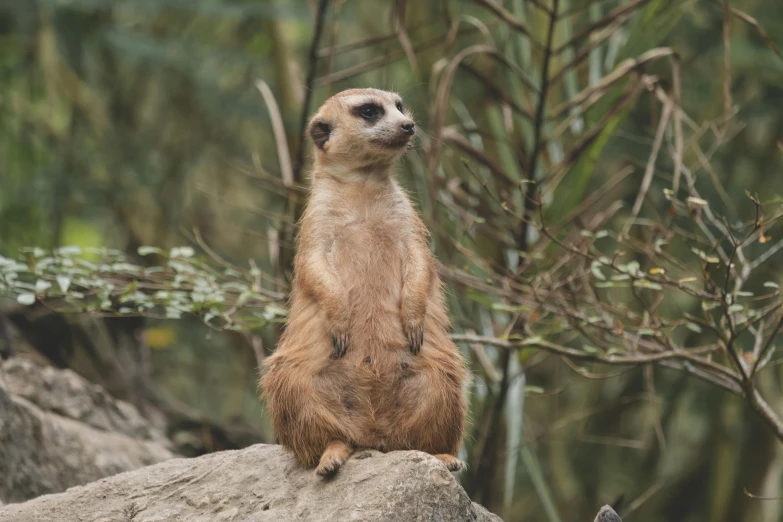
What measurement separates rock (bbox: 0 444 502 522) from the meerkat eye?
1.10 meters

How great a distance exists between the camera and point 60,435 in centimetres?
402

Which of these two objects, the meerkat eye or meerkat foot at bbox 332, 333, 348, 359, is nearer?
meerkat foot at bbox 332, 333, 348, 359

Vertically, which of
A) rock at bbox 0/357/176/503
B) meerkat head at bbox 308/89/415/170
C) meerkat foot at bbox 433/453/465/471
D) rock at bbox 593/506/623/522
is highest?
meerkat head at bbox 308/89/415/170

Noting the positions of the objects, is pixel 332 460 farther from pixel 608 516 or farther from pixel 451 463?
pixel 608 516

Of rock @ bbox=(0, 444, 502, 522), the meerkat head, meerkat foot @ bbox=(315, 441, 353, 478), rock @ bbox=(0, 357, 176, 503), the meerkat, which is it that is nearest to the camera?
rock @ bbox=(0, 444, 502, 522)

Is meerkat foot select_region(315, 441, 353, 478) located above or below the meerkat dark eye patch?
below

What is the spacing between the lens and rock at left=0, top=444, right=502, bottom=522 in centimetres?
252

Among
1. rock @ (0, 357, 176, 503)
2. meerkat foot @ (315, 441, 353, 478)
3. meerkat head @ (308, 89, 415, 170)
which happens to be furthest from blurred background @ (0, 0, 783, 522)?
meerkat foot @ (315, 441, 353, 478)

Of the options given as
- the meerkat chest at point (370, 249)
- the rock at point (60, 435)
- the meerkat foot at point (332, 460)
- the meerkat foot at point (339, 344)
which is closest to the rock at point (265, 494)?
the meerkat foot at point (332, 460)

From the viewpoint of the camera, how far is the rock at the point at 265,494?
252 centimetres

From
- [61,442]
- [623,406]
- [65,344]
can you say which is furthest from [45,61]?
[623,406]

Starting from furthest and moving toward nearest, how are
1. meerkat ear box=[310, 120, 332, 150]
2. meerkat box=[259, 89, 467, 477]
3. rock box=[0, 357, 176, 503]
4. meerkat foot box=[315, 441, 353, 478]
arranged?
rock box=[0, 357, 176, 503] < meerkat ear box=[310, 120, 332, 150] < meerkat box=[259, 89, 467, 477] < meerkat foot box=[315, 441, 353, 478]

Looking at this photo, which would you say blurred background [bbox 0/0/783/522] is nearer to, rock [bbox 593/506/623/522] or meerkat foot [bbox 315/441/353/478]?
rock [bbox 593/506/623/522]

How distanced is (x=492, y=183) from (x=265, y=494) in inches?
116
